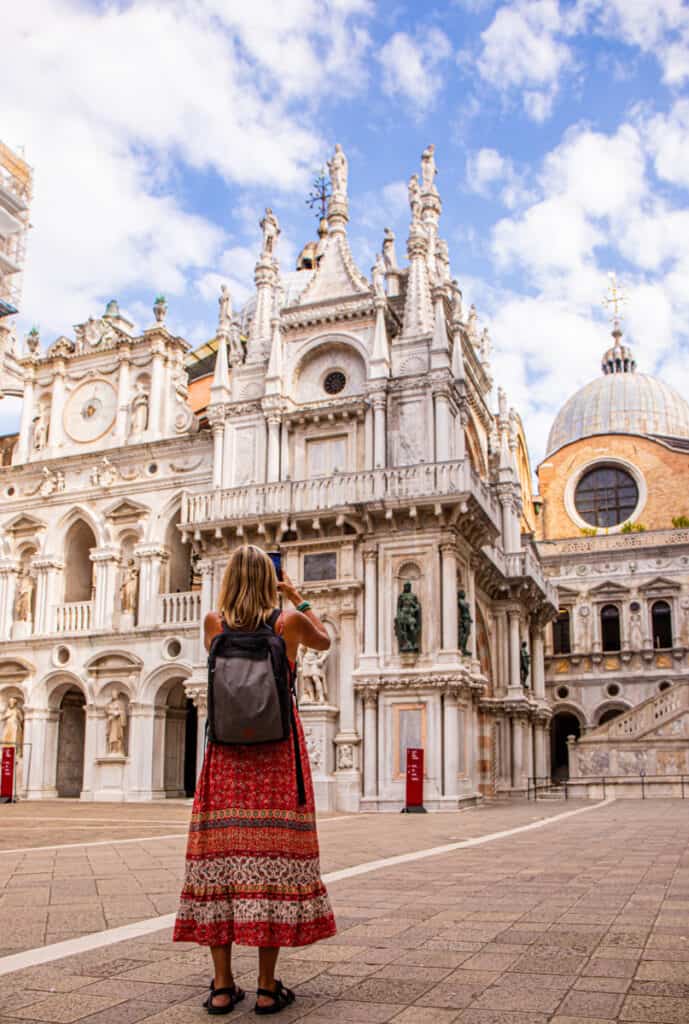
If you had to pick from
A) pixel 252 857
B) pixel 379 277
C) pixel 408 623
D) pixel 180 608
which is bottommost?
pixel 252 857

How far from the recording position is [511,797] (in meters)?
31.4

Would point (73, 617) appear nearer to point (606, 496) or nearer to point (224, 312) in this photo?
point (224, 312)

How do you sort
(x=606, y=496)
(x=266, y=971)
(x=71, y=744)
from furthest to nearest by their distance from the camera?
(x=606, y=496) → (x=71, y=744) → (x=266, y=971)

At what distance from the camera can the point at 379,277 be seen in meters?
29.3

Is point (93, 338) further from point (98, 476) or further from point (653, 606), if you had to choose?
point (653, 606)

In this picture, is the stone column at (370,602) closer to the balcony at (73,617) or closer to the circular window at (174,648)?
the circular window at (174,648)

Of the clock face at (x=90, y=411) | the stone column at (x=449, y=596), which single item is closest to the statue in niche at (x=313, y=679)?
the stone column at (x=449, y=596)

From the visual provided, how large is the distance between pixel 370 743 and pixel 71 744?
1152 cm

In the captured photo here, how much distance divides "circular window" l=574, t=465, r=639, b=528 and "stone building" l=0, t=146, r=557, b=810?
12758 mm

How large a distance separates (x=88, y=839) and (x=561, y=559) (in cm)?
3336

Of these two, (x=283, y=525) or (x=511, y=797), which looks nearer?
(x=283, y=525)

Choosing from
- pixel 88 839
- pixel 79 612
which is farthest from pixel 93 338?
pixel 88 839

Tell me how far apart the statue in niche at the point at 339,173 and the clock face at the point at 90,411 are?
371 inches

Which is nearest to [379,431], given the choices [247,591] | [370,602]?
[370,602]
